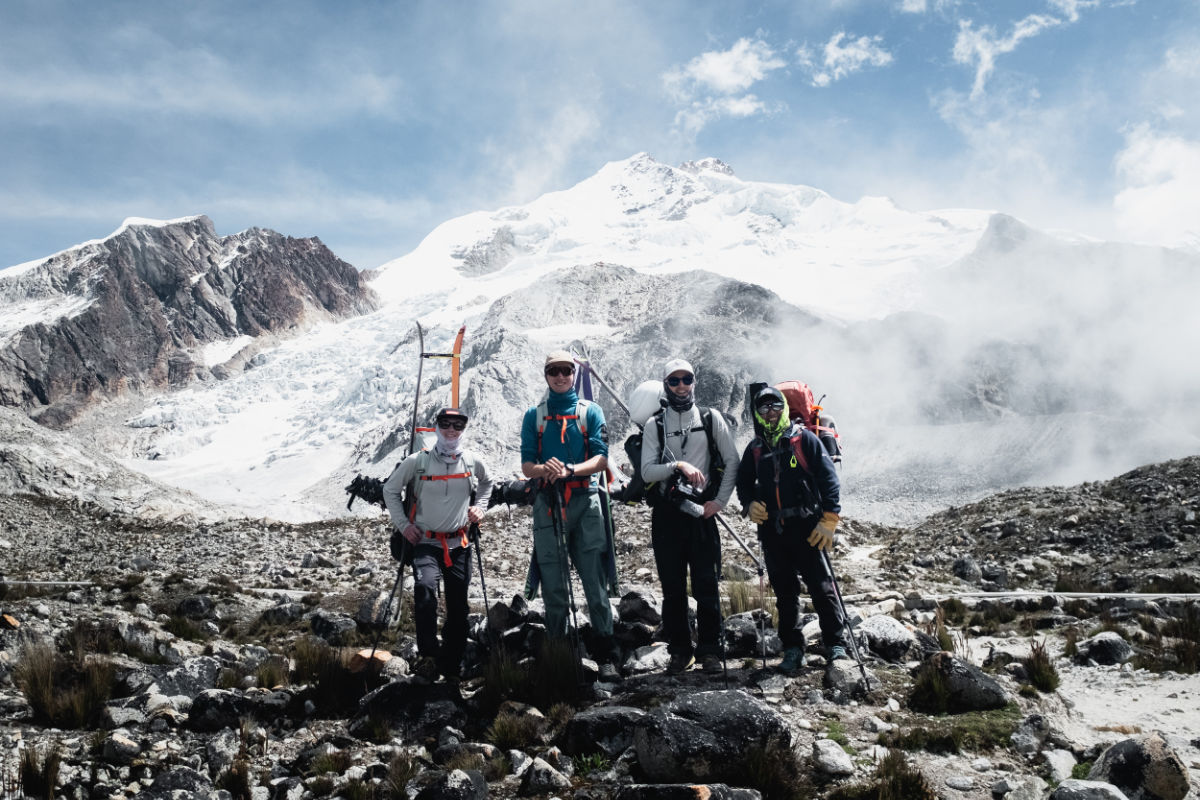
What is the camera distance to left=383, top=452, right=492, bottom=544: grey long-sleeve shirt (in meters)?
6.24

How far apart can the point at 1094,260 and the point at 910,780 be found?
358ft

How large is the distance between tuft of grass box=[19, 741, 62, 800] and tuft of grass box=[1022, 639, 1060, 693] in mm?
7001

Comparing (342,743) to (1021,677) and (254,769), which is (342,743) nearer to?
(254,769)

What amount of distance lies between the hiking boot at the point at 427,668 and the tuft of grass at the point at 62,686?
2472 mm

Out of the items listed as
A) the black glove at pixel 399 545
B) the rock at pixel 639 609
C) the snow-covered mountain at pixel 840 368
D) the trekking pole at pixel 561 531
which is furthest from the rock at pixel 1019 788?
the snow-covered mountain at pixel 840 368

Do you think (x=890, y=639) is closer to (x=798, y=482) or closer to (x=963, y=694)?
(x=963, y=694)

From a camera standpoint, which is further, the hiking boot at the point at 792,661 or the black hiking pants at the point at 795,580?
the black hiking pants at the point at 795,580

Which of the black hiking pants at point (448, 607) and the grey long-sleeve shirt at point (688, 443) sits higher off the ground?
the grey long-sleeve shirt at point (688, 443)

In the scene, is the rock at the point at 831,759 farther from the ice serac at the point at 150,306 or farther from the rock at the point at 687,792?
the ice serac at the point at 150,306

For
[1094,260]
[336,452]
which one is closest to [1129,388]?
[1094,260]

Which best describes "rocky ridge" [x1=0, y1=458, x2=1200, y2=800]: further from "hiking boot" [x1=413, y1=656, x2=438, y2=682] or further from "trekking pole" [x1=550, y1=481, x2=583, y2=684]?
"trekking pole" [x1=550, y1=481, x2=583, y2=684]

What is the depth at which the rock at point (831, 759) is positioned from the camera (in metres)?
4.12

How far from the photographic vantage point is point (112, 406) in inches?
5561

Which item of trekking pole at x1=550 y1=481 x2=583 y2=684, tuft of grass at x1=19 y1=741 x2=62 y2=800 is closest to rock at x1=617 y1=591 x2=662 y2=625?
trekking pole at x1=550 y1=481 x2=583 y2=684
